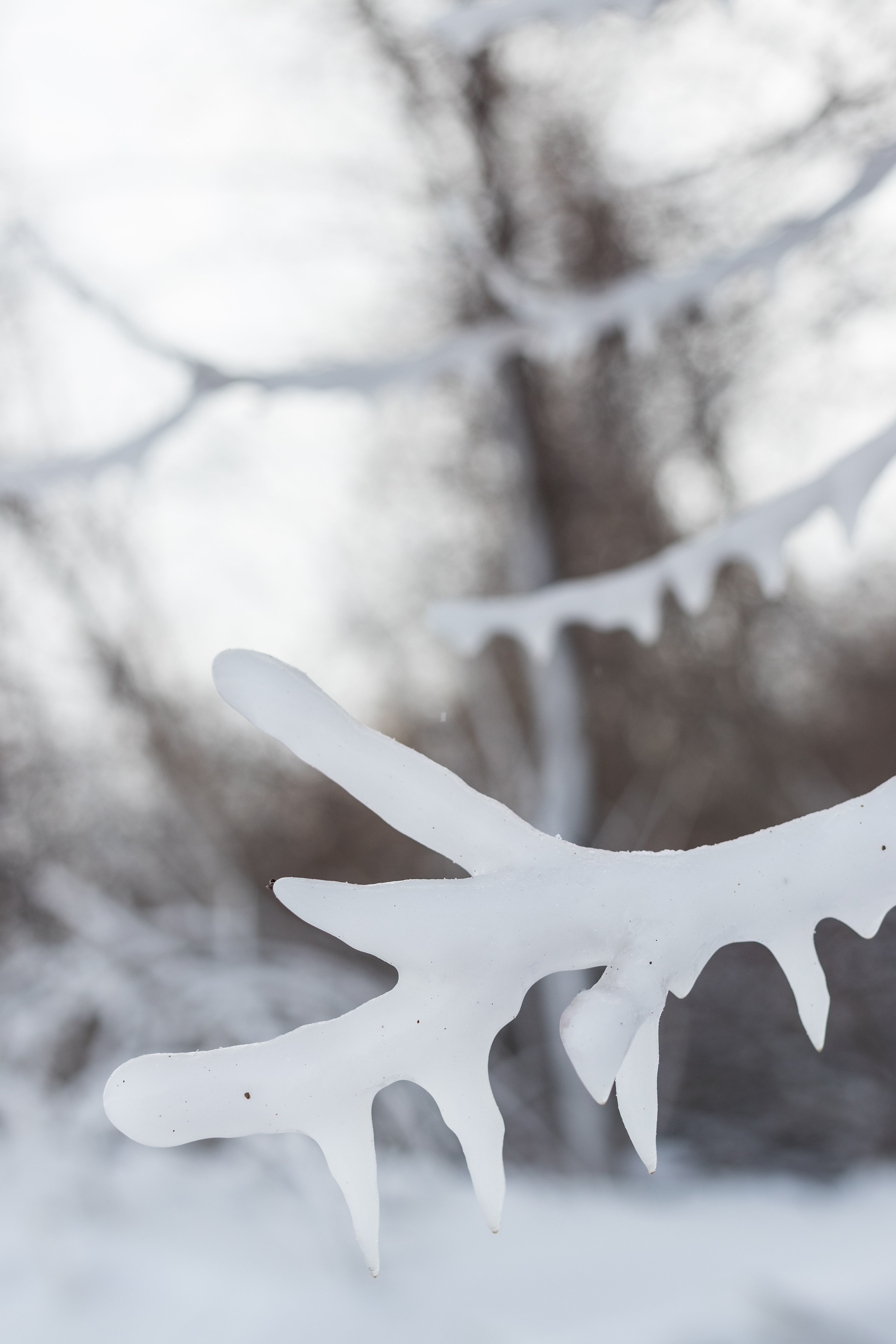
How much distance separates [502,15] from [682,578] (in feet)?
1.08

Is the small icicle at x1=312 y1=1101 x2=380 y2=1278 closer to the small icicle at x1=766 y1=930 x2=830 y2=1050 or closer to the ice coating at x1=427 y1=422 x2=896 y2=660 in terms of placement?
the small icicle at x1=766 y1=930 x2=830 y2=1050

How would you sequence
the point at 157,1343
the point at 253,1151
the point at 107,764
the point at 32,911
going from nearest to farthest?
the point at 157,1343, the point at 253,1151, the point at 32,911, the point at 107,764

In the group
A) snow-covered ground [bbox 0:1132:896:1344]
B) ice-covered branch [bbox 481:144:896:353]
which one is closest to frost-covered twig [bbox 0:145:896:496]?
ice-covered branch [bbox 481:144:896:353]

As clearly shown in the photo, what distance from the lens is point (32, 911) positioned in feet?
5.47

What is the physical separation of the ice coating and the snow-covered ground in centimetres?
77

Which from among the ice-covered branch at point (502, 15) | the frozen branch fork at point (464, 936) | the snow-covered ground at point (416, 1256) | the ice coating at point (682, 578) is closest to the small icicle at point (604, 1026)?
the frozen branch fork at point (464, 936)

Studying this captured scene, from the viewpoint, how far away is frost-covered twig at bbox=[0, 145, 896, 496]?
0.65 meters

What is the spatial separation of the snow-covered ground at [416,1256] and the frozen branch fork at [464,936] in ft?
2.88

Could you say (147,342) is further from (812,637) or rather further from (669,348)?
(812,637)

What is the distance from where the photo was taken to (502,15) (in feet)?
1.84

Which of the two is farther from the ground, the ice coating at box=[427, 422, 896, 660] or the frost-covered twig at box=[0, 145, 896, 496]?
the frost-covered twig at box=[0, 145, 896, 496]

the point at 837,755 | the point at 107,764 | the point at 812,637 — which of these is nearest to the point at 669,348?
the point at 812,637

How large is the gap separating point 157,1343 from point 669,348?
1.53m

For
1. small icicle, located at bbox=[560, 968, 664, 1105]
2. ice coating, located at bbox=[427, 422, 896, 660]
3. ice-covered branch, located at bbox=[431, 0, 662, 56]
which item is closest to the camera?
small icicle, located at bbox=[560, 968, 664, 1105]
